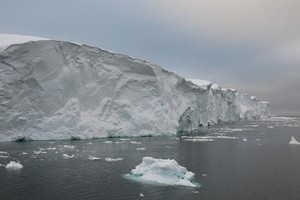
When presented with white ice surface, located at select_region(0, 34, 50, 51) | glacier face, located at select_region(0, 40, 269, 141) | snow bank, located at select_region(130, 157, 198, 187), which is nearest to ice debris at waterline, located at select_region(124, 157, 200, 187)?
snow bank, located at select_region(130, 157, 198, 187)

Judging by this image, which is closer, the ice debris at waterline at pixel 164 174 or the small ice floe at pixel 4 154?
the ice debris at waterline at pixel 164 174

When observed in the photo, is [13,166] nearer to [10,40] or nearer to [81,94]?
[10,40]

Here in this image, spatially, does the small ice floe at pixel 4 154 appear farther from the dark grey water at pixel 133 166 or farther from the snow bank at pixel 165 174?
the snow bank at pixel 165 174

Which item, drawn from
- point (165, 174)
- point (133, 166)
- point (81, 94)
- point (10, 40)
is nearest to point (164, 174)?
point (165, 174)

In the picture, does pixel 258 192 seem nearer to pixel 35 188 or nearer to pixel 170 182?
pixel 170 182

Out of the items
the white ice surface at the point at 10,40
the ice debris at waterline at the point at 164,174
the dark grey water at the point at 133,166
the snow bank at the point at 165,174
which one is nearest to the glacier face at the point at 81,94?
the white ice surface at the point at 10,40
